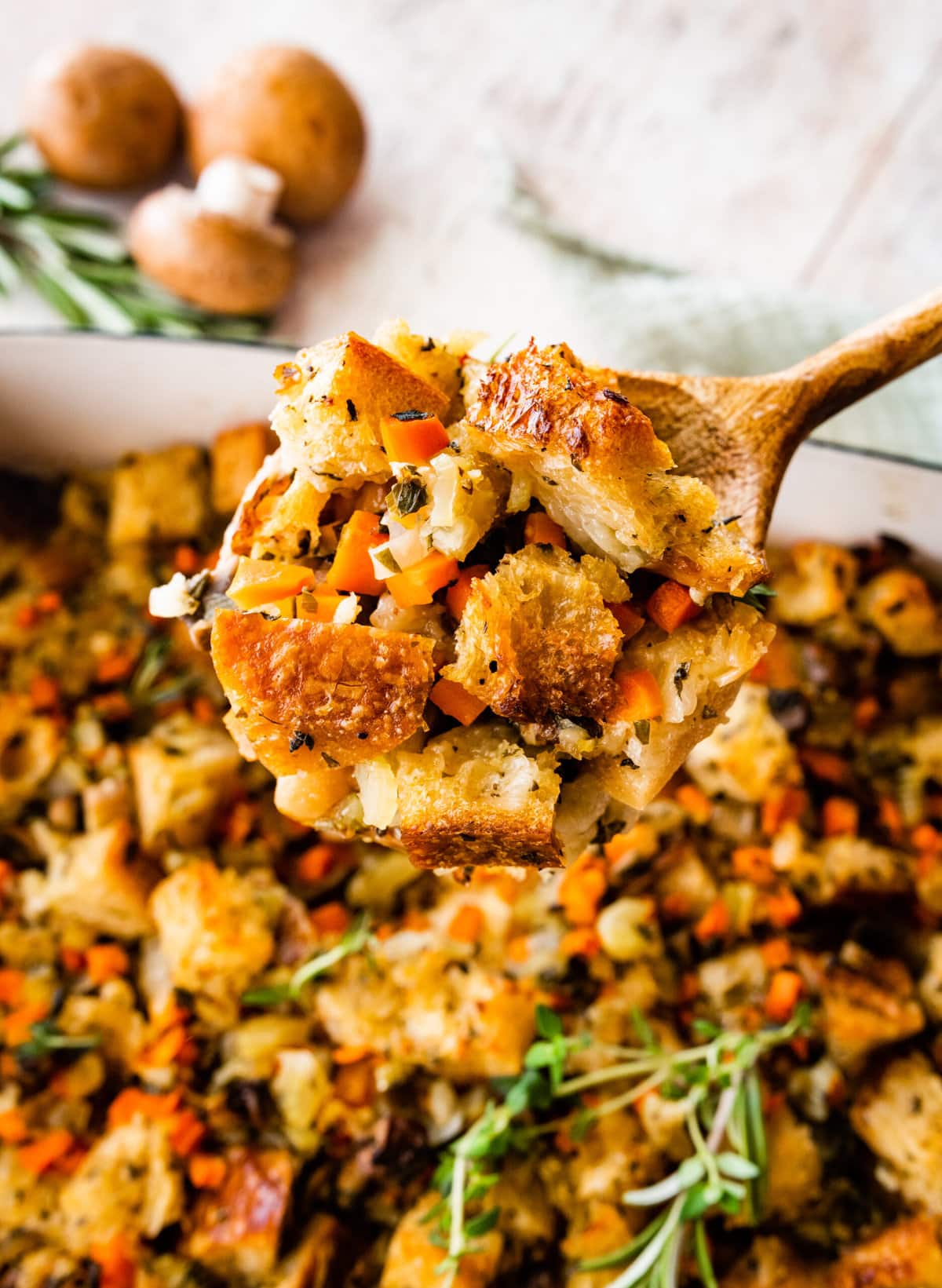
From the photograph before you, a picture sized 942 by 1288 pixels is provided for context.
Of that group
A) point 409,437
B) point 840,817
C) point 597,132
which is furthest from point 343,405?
point 597,132

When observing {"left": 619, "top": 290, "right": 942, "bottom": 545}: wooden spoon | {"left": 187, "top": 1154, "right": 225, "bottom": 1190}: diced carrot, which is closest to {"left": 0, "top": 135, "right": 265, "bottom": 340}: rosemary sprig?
{"left": 619, "top": 290, "right": 942, "bottom": 545}: wooden spoon

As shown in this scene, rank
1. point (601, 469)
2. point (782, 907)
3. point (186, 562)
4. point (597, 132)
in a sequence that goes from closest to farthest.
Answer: point (601, 469), point (782, 907), point (186, 562), point (597, 132)

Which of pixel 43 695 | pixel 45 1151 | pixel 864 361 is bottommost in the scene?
pixel 45 1151

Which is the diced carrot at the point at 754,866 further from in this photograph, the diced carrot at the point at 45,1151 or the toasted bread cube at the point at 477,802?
the diced carrot at the point at 45,1151

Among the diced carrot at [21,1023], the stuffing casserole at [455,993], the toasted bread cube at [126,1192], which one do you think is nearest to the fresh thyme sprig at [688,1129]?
the stuffing casserole at [455,993]

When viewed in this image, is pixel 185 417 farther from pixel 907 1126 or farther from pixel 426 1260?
Answer: pixel 907 1126

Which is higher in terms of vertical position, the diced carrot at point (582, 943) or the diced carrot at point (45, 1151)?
the diced carrot at point (582, 943)
